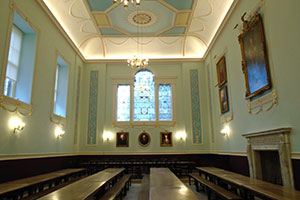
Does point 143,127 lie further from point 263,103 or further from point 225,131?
point 263,103

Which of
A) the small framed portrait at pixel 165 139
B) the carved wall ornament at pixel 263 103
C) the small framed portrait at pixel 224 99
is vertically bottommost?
the small framed portrait at pixel 165 139

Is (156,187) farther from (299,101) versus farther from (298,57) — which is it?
(298,57)

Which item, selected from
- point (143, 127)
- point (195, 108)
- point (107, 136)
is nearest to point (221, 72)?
point (195, 108)

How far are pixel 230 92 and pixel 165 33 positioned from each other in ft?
18.5

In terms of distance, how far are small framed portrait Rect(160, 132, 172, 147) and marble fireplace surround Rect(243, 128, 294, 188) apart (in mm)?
6127

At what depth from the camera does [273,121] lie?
6.30 meters

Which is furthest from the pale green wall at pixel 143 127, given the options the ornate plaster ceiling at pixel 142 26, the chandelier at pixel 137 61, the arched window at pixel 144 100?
the chandelier at pixel 137 61

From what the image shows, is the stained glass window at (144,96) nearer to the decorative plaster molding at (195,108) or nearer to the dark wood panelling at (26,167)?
the decorative plaster molding at (195,108)

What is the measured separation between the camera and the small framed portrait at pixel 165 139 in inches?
529

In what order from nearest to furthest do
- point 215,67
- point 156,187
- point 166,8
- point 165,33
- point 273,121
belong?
1. point 156,187
2. point 273,121
3. point 166,8
4. point 215,67
5. point 165,33

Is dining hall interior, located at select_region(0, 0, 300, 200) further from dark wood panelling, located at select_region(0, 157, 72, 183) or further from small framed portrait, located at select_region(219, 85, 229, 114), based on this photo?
small framed portrait, located at select_region(219, 85, 229, 114)

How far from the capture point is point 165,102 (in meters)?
14.1

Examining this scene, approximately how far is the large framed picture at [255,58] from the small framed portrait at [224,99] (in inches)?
92.1

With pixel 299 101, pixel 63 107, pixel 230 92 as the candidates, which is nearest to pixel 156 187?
pixel 299 101
